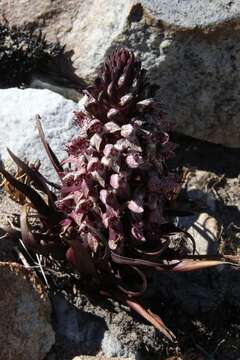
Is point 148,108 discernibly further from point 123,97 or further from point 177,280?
point 177,280

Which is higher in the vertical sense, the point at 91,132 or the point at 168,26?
the point at 168,26

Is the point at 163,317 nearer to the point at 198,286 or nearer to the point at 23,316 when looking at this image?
the point at 198,286

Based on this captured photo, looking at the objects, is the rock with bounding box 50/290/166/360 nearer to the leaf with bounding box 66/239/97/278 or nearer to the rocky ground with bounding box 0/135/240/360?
the rocky ground with bounding box 0/135/240/360

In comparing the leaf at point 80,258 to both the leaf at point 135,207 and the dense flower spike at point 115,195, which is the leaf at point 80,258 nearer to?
the dense flower spike at point 115,195

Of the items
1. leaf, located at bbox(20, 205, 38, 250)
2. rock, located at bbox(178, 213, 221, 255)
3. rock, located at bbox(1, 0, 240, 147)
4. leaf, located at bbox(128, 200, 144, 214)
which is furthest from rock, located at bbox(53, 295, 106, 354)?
rock, located at bbox(1, 0, 240, 147)

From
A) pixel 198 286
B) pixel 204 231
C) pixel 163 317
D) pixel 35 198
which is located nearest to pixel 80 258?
pixel 35 198

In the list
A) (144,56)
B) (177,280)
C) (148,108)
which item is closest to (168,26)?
(144,56)
